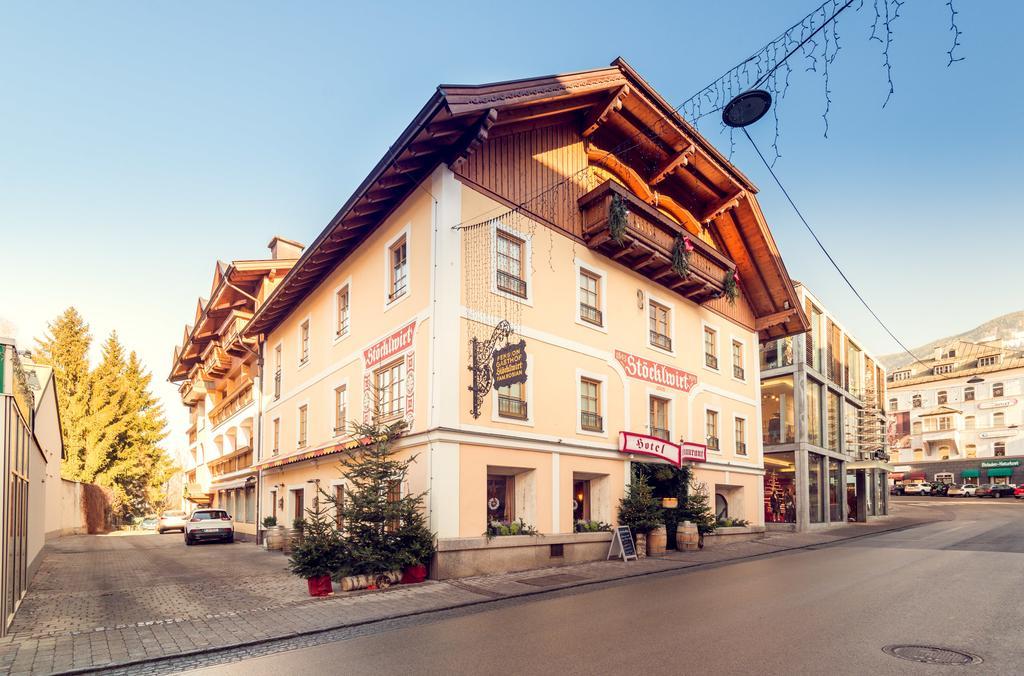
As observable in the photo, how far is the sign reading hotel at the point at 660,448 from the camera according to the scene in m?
17.8

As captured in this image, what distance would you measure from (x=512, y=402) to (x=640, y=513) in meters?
4.89

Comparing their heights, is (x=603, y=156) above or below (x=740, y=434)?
above

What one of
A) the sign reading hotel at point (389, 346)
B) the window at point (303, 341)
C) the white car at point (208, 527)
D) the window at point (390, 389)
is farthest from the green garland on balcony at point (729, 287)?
the white car at point (208, 527)

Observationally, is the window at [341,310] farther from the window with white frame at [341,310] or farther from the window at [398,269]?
the window at [398,269]

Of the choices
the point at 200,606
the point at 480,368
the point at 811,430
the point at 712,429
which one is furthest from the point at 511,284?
the point at 811,430

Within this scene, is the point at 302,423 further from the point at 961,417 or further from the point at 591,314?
the point at 961,417

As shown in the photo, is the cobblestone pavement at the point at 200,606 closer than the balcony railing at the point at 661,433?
Yes

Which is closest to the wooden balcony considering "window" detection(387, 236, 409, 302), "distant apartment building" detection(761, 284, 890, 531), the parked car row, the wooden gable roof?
the wooden gable roof

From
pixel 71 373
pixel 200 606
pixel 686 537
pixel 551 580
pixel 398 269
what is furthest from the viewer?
pixel 71 373

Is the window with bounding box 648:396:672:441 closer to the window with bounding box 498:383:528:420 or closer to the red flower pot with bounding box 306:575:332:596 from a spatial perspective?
the window with bounding box 498:383:528:420

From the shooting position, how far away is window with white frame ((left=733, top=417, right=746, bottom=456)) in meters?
23.6

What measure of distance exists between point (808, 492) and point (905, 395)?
48112 mm

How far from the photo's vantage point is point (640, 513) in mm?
17359

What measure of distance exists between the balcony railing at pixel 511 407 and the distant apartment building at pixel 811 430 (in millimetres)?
16991
